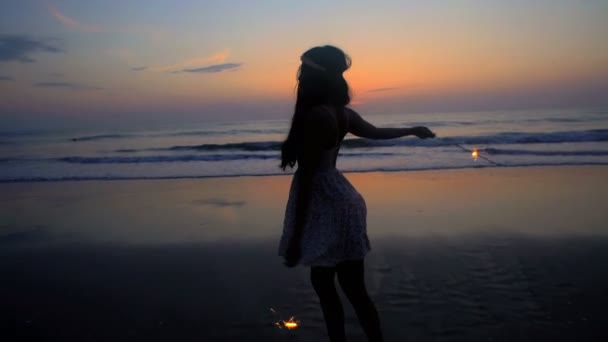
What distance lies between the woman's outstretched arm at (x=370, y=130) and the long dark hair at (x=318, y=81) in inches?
6.9

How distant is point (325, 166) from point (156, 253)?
3.45 metres

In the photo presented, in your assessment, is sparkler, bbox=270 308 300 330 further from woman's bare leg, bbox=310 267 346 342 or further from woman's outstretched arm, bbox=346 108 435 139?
woman's outstretched arm, bbox=346 108 435 139

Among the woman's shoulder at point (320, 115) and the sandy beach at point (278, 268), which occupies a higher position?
the woman's shoulder at point (320, 115)

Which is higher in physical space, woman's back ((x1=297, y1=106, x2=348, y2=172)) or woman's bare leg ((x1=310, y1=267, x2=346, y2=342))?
woman's back ((x1=297, y1=106, x2=348, y2=172))

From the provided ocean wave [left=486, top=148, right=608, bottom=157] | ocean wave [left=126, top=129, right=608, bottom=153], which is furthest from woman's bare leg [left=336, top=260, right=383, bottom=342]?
ocean wave [left=126, top=129, right=608, bottom=153]

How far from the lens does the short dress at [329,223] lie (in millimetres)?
2225

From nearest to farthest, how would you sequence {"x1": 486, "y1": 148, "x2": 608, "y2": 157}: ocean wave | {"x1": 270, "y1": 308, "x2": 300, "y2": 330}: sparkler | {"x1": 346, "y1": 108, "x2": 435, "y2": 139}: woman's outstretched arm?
{"x1": 346, "y1": 108, "x2": 435, "y2": 139}: woman's outstretched arm → {"x1": 270, "y1": 308, "x2": 300, "y2": 330}: sparkler → {"x1": 486, "y1": 148, "x2": 608, "y2": 157}: ocean wave

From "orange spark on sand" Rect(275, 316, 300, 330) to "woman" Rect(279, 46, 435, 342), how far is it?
38.9 inches

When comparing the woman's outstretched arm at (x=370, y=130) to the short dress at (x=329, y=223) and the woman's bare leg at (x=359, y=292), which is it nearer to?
the short dress at (x=329, y=223)

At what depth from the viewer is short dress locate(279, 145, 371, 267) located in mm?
2225

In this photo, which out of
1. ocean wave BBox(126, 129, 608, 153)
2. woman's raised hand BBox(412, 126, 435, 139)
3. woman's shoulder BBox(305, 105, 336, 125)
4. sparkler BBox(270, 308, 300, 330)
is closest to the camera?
woman's shoulder BBox(305, 105, 336, 125)

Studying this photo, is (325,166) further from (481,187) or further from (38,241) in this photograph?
(481,187)

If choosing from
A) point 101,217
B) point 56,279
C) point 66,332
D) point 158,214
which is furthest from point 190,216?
point 66,332

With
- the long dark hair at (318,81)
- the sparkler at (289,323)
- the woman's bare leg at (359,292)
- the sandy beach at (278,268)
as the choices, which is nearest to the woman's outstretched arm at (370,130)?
the long dark hair at (318,81)
